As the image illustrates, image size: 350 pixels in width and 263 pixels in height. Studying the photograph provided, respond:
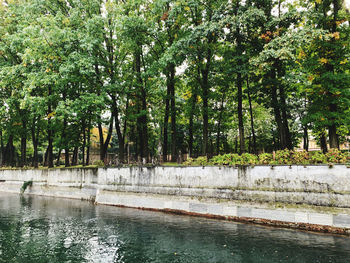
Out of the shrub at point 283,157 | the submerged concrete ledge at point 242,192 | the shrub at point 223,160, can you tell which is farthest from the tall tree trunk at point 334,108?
the shrub at point 223,160

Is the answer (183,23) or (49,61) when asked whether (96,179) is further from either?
(183,23)

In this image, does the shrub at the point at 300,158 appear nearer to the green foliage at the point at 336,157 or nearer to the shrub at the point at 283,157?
the shrub at the point at 283,157

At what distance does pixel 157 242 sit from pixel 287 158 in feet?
27.7

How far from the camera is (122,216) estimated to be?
17.0 m

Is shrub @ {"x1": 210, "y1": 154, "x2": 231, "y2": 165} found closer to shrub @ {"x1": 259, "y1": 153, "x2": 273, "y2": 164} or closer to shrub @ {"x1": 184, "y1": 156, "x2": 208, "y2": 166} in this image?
shrub @ {"x1": 184, "y1": 156, "x2": 208, "y2": 166}

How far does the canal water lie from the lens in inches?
375

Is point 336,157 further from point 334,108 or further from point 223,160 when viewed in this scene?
point 334,108

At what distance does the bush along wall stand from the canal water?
11.9 feet

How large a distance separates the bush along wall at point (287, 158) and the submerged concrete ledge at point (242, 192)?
41 centimetres

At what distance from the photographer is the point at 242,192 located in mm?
15117

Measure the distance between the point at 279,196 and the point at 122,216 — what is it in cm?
1006

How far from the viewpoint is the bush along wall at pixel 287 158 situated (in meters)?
12.8

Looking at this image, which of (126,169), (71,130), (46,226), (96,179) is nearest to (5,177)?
(71,130)

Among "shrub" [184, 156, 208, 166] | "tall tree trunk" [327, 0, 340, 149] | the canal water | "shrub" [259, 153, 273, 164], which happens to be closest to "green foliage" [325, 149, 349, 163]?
"shrub" [259, 153, 273, 164]
